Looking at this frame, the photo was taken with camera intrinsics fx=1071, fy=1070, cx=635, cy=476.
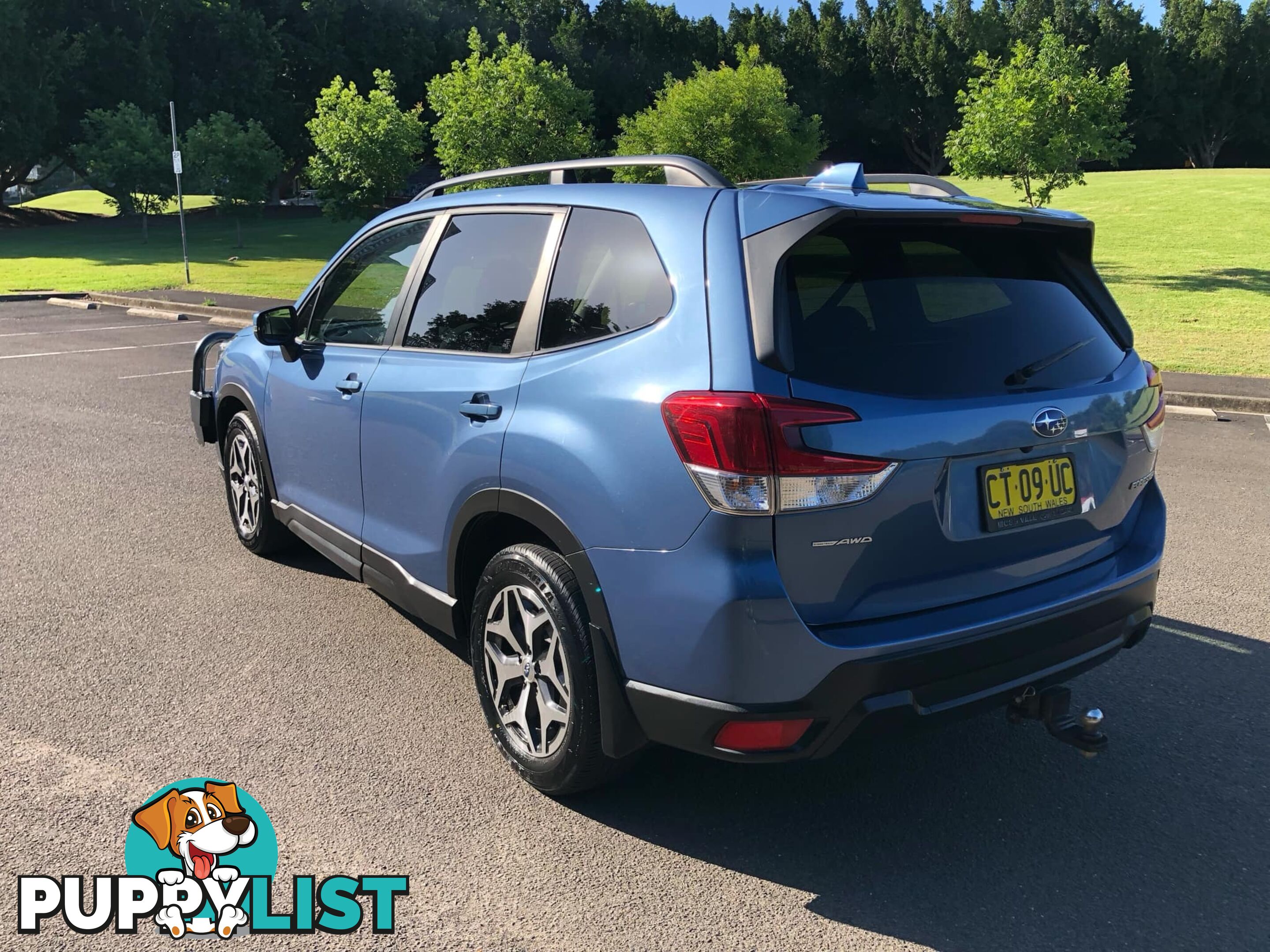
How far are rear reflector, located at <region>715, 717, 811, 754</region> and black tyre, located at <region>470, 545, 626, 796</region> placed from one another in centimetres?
43

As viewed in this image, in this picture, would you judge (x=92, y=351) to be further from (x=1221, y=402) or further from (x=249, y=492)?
(x=1221, y=402)

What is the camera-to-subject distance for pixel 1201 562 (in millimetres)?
5480

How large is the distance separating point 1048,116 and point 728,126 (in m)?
14.7

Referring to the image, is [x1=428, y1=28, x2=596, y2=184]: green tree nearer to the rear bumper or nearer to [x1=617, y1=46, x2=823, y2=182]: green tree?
[x1=617, y1=46, x2=823, y2=182]: green tree

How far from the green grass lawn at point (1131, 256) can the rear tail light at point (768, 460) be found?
435 inches

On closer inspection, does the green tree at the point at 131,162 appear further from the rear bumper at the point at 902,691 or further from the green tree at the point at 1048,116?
the rear bumper at the point at 902,691

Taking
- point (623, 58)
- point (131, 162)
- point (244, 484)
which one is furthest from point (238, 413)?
point (623, 58)

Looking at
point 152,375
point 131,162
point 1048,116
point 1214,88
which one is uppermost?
point 1214,88

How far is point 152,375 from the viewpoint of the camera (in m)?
12.0

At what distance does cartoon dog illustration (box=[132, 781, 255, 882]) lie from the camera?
9.98 feet

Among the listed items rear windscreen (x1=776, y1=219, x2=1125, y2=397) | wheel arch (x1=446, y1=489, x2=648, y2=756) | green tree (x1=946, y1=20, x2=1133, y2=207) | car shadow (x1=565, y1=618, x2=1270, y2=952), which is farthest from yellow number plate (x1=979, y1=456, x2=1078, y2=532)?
green tree (x1=946, y1=20, x2=1133, y2=207)

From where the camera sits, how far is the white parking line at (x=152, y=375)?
1176cm

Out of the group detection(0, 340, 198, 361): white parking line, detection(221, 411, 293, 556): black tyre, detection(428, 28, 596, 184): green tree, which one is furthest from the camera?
detection(428, 28, 596, 184): green tree

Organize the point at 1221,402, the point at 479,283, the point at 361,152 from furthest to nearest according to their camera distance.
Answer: the point at 361,152 < the point at 1221,402 < the point at 479,283
